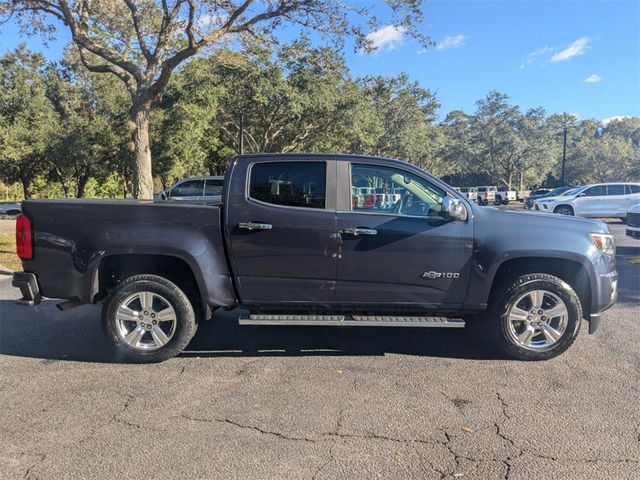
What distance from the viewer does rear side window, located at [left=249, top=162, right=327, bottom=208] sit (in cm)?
457

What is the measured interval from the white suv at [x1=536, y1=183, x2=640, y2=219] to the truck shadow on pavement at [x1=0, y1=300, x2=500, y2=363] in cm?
1773

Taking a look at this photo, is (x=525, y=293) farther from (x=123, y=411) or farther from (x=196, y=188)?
(x=196, y=188)

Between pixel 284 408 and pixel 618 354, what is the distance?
3346 millimetres

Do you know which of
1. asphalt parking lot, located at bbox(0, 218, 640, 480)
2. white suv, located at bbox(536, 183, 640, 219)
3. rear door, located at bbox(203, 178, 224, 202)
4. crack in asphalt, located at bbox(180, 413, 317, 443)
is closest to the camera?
asphalt parking lot, located at bbox(0, 218, 640, 480)

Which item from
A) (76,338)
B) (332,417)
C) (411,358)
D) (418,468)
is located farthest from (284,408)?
(76,338)

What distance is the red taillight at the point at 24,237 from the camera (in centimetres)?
446

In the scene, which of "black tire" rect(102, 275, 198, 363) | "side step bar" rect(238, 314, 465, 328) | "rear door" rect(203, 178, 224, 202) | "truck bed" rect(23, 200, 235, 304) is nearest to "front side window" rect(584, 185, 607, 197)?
"rear door" rect(203, 178, 224, 202)

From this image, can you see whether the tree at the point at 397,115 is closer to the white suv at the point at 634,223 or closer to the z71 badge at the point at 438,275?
the white suv at the point at 634,223

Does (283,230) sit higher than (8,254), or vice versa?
(283,230)

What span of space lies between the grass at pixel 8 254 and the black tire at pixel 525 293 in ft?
27.7

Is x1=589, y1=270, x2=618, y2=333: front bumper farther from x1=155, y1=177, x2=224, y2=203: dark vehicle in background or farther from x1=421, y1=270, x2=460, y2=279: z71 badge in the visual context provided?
x1=155, y1=177, x2=224, y2=203: dark vehicle in background

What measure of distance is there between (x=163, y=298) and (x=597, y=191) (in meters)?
21.2

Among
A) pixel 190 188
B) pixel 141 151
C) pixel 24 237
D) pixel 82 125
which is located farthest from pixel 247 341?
pixel 82 125

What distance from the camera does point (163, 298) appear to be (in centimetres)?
454
